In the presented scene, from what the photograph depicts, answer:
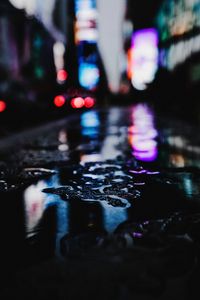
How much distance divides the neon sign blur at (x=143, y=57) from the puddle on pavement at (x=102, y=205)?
2731 centimetres

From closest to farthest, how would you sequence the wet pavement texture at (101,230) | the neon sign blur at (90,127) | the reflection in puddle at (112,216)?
the wet pavement texture at (101,230) → the reflection in puddle at (112,216) → the neon sign blur at (90,127)

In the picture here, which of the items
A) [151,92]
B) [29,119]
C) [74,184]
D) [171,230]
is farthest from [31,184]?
[151,92]

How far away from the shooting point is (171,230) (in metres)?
2.00

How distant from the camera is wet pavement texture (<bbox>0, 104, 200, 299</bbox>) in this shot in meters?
1.38

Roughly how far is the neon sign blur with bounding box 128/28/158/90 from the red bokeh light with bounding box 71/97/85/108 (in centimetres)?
1073

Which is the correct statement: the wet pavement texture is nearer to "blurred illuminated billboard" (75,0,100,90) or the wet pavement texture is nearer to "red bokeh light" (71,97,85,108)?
"red bokeh light" (71,97,85,108)

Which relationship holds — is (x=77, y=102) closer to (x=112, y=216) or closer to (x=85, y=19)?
(x=112, y=216)

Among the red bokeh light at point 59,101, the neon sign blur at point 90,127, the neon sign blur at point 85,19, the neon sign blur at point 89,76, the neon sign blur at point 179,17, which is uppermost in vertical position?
the neon sign blur at point 85,19

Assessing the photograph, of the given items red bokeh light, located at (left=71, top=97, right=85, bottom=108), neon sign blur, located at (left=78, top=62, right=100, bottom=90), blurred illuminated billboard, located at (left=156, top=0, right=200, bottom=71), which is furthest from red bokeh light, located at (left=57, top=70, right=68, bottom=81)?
red bokeh light, located at (left=71, top=97, right=85, bottom=108)

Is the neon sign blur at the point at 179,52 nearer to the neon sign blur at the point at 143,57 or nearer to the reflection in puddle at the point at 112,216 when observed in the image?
the neon sign blur at the point at 143,57

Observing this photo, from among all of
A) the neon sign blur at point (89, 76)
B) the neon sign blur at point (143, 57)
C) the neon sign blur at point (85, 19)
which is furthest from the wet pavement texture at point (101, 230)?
the neon sign blur at point (89, 76)

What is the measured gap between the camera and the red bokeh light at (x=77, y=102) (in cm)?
2006

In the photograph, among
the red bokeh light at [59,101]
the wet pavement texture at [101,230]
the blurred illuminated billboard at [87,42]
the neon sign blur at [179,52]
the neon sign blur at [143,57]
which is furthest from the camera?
the blurred illuminated billboard at [87,42]

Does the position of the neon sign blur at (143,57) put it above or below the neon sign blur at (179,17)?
above
